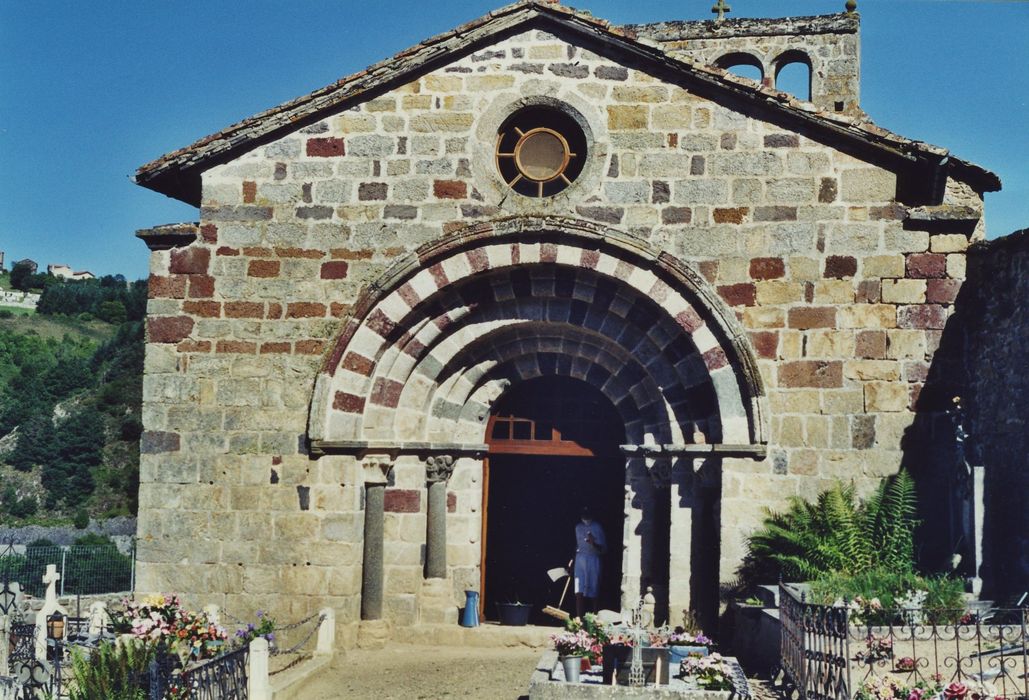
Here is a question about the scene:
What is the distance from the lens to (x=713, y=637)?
36.8 feet

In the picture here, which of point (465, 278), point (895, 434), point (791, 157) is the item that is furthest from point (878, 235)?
point (465, 278)

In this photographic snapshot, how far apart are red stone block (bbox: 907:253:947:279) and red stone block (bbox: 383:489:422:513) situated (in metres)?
5.47

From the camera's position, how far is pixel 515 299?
39.7 ft

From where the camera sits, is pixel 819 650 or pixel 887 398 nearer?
pixel 819 650

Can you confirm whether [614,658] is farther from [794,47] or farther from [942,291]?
[794,47]

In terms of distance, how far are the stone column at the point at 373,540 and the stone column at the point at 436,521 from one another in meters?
0.58

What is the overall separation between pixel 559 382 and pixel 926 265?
4246 millimetres

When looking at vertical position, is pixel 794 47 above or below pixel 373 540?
above

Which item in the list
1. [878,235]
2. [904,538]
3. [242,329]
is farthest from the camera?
[242,329]

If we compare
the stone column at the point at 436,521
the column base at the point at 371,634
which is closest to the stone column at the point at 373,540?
the column base at the point at 371,634

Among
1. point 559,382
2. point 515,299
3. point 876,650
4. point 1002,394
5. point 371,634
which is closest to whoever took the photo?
point 876,650

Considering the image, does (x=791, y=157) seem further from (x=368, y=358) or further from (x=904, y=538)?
(x=368, y=358)

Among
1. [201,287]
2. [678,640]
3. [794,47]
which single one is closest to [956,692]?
[678,640]

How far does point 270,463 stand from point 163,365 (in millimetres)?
1545
